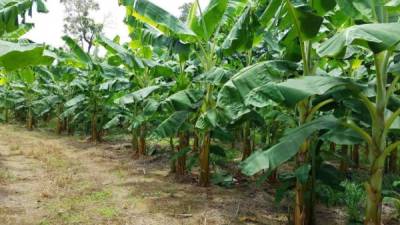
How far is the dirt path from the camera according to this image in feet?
17.1

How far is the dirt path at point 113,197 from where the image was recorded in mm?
5203

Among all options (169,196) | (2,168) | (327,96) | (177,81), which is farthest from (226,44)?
(2,168)

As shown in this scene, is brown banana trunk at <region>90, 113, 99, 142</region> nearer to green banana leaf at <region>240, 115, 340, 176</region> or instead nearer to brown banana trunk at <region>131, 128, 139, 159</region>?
Answer: brown banana trunk at <region>131, 128, 139, 159</region>

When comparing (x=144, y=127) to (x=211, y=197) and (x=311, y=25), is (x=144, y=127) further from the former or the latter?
(x=311, y=25)

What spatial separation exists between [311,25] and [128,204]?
363 centimetres

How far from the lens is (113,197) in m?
6.17

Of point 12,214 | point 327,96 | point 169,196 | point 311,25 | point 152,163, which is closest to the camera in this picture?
point 311,25

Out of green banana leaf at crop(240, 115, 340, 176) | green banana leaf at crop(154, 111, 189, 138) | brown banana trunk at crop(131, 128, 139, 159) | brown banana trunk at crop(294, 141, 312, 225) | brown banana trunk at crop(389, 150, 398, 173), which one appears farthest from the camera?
brown banana trunk at crop(131, 128, 139, 159)

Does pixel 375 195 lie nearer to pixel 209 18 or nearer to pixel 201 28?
pixel 209 18

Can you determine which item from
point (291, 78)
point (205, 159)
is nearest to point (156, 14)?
point (291, 78)

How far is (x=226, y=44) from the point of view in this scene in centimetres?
489

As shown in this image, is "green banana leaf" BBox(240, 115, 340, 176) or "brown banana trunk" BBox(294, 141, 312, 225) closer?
"green banana leaf" BBox(240, 115, 340, 176)

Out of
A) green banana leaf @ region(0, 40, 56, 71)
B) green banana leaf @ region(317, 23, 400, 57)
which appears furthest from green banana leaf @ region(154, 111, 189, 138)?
green banana leaf @ region(317, 23, 400, 57)

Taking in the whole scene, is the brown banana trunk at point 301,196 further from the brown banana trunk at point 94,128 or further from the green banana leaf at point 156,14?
the brown banana trunk at point 94,128
